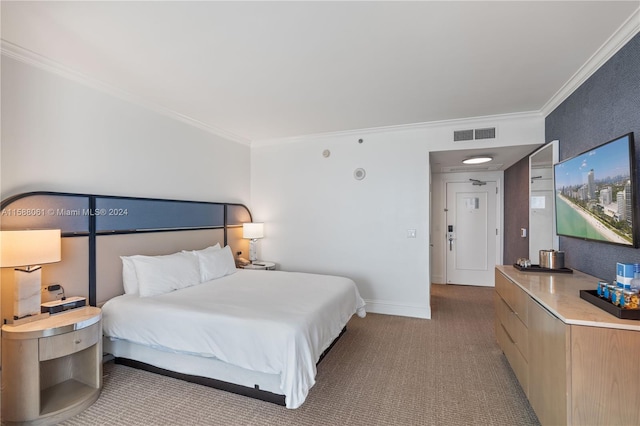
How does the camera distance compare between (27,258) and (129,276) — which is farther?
(129,276)

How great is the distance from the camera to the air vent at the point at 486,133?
3.84 metres

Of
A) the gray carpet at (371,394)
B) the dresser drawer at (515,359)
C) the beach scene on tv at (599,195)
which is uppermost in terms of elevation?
the beach scene on tv at (599,195)

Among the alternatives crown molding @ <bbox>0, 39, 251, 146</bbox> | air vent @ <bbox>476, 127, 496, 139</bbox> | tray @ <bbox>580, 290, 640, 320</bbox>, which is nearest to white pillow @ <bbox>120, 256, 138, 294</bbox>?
crown molding @ <bbox>0, 39, 251, 146</bbox>

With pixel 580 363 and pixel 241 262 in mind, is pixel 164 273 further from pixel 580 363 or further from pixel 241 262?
pixel 580 363

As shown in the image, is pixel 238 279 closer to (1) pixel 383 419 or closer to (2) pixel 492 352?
(1) pixel 383 419

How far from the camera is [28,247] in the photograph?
2.09 metres

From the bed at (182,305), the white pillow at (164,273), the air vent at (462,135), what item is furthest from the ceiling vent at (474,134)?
the white pillow at (164,273)

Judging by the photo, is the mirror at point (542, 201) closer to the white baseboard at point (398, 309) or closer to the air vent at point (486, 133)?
the air vent at point (486, 133)

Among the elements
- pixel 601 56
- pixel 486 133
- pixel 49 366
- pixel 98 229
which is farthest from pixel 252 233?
pixel 601 56

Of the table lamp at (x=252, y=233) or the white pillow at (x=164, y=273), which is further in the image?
the table lamp at (x=252, y=233)

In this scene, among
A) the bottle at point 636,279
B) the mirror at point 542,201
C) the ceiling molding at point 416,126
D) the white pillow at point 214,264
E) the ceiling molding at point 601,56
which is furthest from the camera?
the ceiling molding at point 416,126

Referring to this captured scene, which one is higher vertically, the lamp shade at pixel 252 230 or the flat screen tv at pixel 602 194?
the flat screen tv at pixel 602 194

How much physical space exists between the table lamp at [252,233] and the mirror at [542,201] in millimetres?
3731

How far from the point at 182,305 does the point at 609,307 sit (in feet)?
9.58
